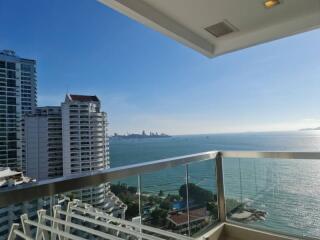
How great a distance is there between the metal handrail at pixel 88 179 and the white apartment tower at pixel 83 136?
3.95 feet

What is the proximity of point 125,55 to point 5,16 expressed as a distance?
30.6 ft

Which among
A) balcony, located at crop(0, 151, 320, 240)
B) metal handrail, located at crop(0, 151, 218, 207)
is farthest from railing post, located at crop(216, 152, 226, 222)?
metal handrail, located at crop(0, 151, 218, 207)

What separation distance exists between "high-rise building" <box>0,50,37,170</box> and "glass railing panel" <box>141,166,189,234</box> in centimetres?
571

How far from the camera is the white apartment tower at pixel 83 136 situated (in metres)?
4.73

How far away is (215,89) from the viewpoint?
885 inches

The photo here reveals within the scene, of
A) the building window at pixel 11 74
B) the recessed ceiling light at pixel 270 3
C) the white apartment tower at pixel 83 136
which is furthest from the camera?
the building window at pixel 11 74

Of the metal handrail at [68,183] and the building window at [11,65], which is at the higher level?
the building window at [11,65]

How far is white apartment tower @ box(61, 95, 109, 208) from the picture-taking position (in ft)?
15.5

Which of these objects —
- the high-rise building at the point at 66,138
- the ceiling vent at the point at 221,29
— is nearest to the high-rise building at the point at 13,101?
the high-rise building at the point at 66,138

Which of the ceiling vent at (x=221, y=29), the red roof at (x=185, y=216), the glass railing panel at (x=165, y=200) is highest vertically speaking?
the ceiling vent at (x=221, y=29)

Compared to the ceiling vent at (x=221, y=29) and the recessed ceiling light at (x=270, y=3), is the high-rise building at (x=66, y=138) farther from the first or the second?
the recessed ceiling light at (x=270, y=3)

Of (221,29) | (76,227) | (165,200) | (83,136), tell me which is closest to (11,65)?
(83,136)

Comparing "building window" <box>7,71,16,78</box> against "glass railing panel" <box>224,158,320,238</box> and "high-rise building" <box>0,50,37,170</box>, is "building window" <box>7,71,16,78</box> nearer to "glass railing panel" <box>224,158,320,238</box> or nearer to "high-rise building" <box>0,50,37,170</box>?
"high-rise building" <box>0,50,37,170</box>

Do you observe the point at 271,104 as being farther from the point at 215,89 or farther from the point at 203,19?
the point at 203,19
